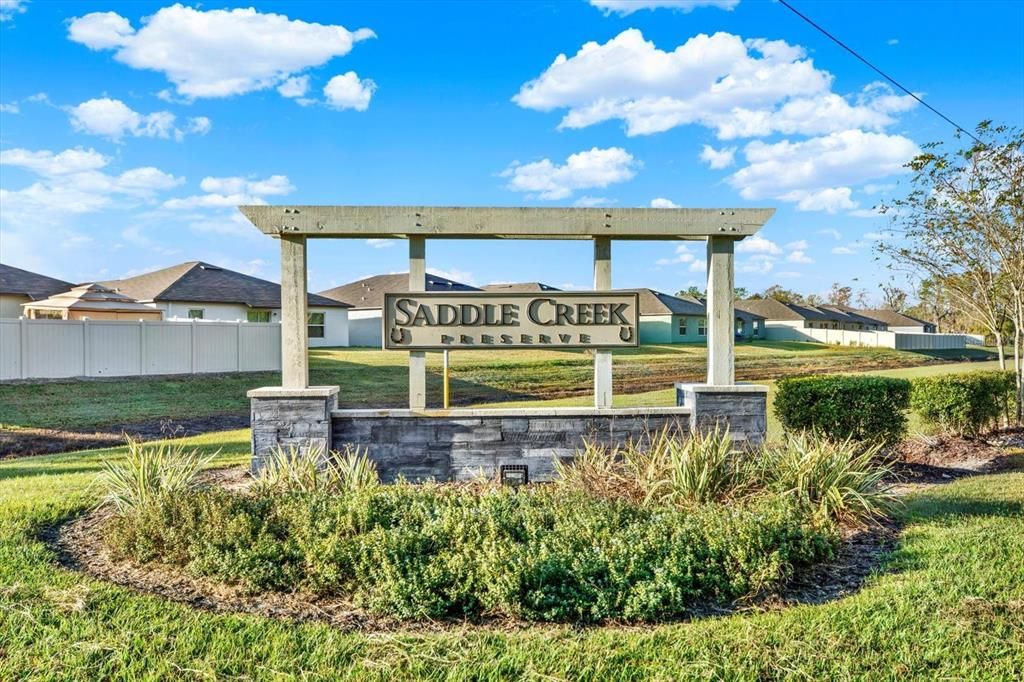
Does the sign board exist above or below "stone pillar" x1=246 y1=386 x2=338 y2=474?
above

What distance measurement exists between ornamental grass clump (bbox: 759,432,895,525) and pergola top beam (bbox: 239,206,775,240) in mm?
2206

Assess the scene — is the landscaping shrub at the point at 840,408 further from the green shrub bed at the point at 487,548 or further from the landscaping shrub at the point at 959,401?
the green shrub bed at the point at 487,548

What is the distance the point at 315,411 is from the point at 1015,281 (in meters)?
10.9

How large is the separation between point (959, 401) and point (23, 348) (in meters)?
17.9

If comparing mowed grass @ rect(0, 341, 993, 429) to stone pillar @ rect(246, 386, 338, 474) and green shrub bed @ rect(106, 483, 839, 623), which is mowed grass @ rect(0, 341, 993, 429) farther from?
green shrub bed @ rect(106, 483, 839, 623)

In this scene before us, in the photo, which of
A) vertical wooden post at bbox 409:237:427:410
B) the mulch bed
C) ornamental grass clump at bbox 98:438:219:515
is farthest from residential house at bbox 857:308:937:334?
ornamental grass clump at bbox 98:438:219:515

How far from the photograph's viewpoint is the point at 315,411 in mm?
5949

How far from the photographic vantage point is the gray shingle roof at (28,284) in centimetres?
2142

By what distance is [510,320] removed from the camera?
6.25m

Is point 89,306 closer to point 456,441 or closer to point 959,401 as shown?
point 456,441

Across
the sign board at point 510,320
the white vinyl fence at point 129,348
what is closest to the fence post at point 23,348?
the white vinyl fence at point 129,348

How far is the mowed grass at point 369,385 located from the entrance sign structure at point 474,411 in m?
8.67

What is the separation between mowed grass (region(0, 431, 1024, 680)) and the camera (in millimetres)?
2824

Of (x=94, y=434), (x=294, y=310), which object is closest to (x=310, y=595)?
(x=294, y=310)
